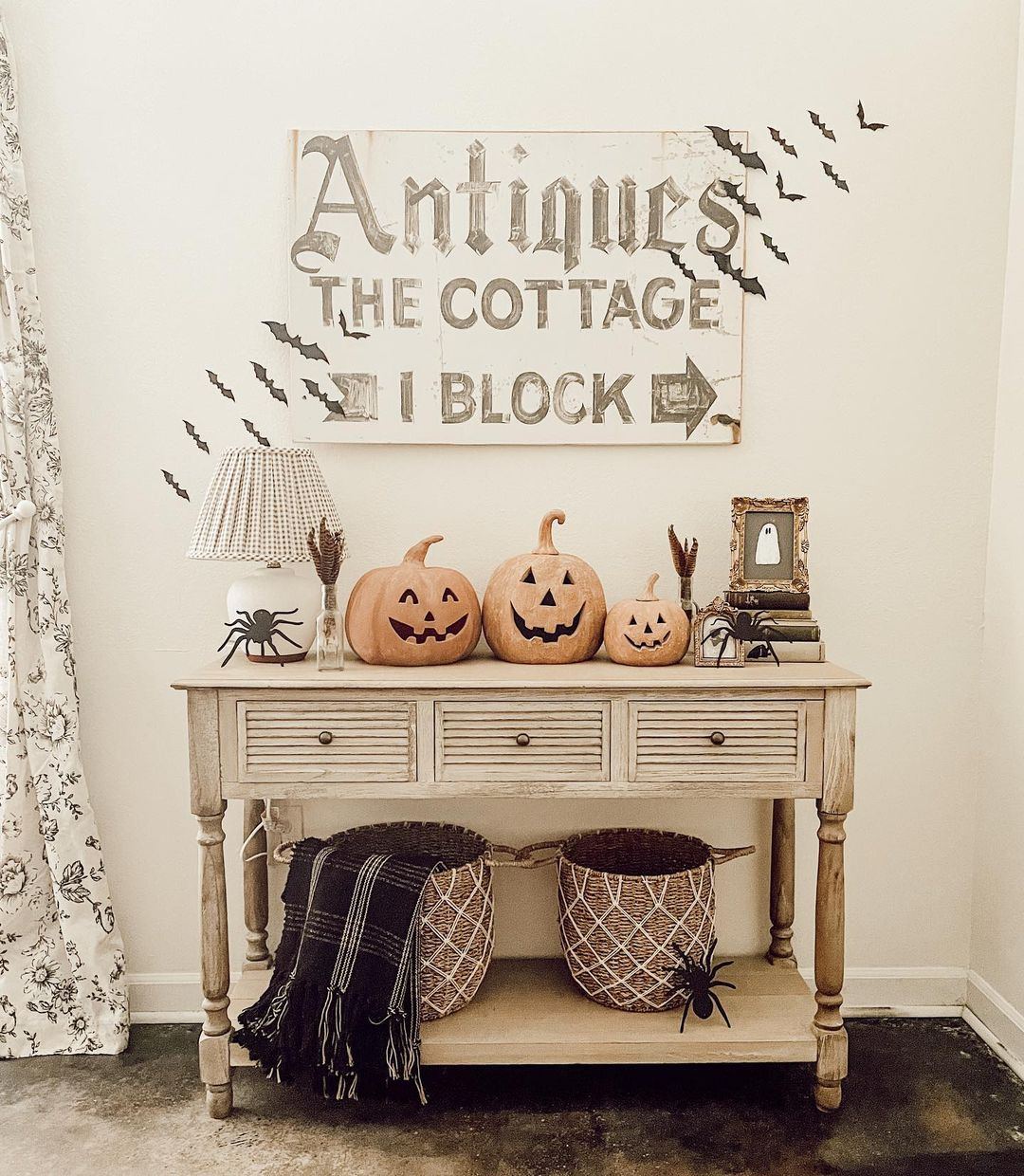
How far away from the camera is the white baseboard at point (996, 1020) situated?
2119 mm

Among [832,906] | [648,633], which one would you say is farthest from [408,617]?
[832,906]

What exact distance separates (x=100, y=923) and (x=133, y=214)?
1.72m

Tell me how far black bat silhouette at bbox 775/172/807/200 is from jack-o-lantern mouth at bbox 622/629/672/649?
1.12m

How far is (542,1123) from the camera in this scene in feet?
6.30

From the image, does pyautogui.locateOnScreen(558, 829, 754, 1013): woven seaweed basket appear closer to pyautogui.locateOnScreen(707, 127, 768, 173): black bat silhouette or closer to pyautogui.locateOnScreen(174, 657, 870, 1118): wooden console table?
pyautogui.locateOnScreen(174, 657, 870, 1118): wooden console table

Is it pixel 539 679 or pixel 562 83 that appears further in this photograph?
pixel 562 83

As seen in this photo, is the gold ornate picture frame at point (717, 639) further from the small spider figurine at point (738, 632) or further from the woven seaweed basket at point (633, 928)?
the woven seaweed basket at point (633, 928)

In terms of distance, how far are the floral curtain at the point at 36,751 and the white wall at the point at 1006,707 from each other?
6.96 feet

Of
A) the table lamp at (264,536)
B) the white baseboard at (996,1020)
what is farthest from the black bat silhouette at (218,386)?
the white baseboard at (996,1020)

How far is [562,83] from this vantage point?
2.18 m

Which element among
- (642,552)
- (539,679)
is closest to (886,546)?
(642,552)

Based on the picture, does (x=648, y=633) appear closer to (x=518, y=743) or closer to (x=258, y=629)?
(x=518, y=743)

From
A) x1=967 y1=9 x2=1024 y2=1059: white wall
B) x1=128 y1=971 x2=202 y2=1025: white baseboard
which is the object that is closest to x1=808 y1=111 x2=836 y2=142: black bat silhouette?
x1=967 y1=9 x2=1024 y2=1059: white wall

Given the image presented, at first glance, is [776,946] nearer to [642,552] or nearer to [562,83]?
[642,552]
